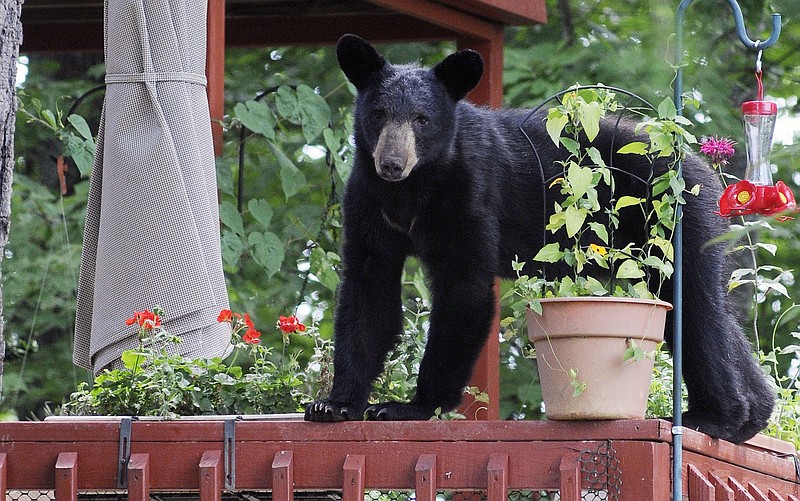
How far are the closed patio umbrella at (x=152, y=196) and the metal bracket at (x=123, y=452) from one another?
0.59 m

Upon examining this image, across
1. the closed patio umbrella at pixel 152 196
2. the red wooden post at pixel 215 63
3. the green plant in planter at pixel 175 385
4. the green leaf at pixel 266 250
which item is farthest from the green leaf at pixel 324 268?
the green plant in planter at pixel 175 385

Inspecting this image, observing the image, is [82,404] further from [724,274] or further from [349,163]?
[349,163]

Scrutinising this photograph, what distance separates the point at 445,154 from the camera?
11.3 ft

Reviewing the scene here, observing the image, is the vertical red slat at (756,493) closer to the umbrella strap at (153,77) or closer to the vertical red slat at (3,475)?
the vertical red slat at (3,475)

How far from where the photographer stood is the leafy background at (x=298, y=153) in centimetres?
671

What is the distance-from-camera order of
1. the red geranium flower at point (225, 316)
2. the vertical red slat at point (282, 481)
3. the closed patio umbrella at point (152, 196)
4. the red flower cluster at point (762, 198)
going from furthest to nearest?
the closed patio umbrella at point (152, 196) → the red geranium flower at point (225, 316) → the vertical red slat at point (282, 481) → the red flower cluster at point (762, 198)

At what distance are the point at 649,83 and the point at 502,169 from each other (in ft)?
11.9

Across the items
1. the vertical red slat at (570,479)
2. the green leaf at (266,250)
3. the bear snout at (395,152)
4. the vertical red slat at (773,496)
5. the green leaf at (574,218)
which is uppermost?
the bear snout at (395,152)

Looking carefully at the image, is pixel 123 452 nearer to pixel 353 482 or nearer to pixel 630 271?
pixel 353 482

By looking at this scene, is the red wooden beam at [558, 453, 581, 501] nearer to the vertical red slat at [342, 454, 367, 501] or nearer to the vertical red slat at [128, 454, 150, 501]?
the vertical red slat at [342, 454, 367, 501]

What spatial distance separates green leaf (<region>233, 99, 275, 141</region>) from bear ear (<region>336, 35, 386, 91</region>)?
4.58ft

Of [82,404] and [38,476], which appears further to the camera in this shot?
[82,404]

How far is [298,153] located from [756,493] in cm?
406

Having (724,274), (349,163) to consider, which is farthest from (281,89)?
(724,274)
